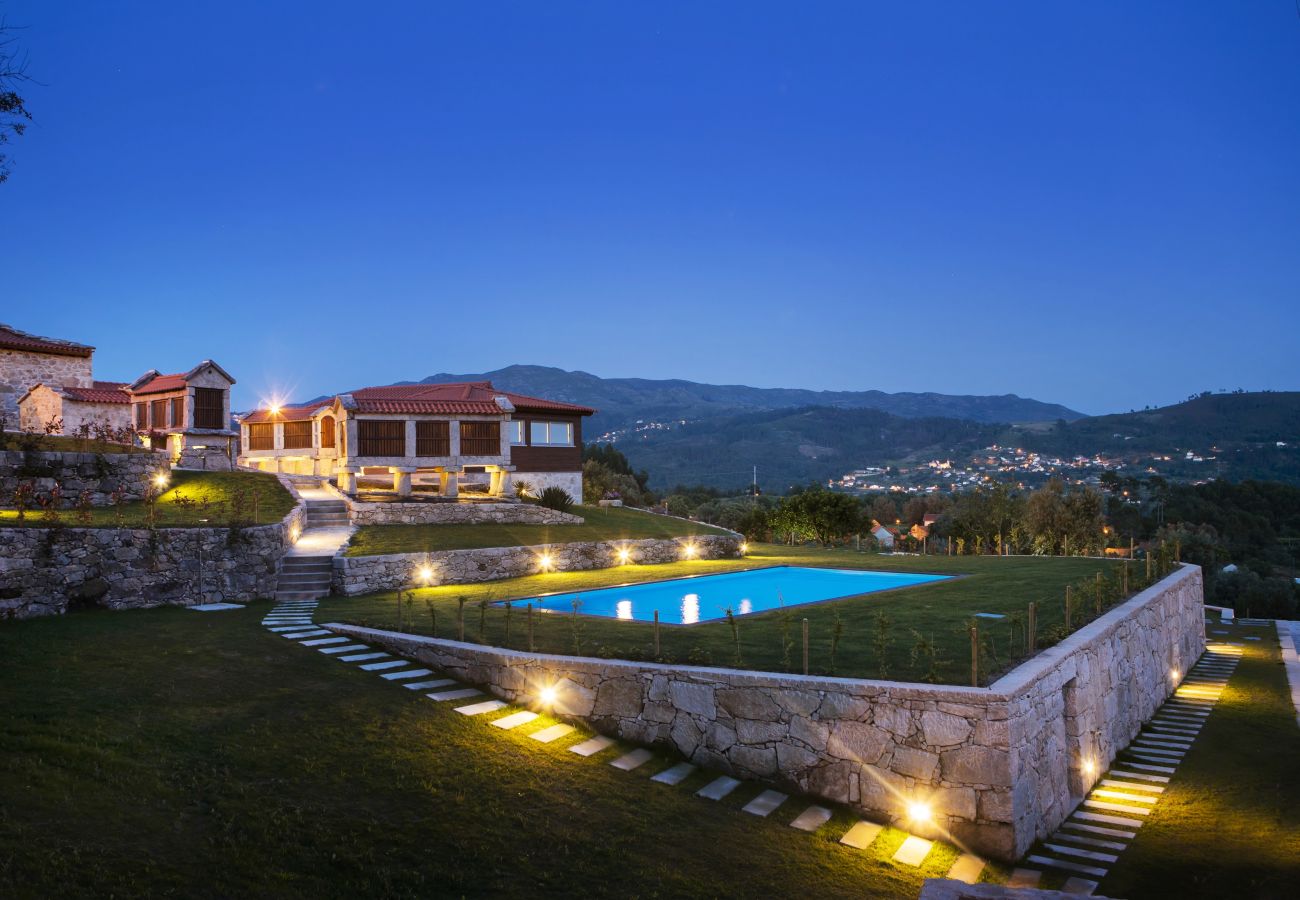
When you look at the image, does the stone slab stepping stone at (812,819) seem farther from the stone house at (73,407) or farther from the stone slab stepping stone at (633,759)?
the stone house at (73,407)

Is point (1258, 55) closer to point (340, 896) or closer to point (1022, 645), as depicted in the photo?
point (1022, 645)

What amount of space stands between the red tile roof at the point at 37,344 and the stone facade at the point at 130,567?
14.8 metres

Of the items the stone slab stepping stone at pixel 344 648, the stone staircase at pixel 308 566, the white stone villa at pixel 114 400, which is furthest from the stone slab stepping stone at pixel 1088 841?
the white stone villa at pixel 114 400

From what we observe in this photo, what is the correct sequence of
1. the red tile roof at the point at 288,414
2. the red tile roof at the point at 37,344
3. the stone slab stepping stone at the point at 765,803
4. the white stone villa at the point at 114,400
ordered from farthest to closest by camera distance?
1. the red tile roof at the point at 288,414
2. the white stone villa at the point at 114,400
3. the red tile roof at the point at 37,344
4. the stone slab stepping stone at the point at 765,803

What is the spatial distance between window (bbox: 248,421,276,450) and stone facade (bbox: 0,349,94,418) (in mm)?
6547

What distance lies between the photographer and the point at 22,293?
134 feet

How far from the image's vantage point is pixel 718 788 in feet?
30.3

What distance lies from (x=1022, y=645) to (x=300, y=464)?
29193mm

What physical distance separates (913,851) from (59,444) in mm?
22952

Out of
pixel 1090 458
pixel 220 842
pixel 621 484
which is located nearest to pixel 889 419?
pixel 1090 458

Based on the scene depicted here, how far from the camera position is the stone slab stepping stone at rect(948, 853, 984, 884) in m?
8.05

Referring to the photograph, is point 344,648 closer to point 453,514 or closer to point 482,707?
point 482,707

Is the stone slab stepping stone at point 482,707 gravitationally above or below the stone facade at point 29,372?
below

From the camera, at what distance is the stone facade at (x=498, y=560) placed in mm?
18391
